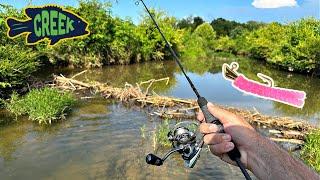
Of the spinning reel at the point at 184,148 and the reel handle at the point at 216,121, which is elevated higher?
the reel handle at the point at 216,121

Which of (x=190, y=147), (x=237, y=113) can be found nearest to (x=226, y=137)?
(x=190, y=147)

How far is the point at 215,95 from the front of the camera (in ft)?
73.6

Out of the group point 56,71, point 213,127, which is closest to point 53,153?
point 213,127

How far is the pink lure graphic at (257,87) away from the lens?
359 inches

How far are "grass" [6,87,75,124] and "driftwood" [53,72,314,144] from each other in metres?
3.32

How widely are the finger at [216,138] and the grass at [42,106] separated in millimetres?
12210

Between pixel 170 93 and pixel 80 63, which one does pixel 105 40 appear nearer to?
pixel 80 63

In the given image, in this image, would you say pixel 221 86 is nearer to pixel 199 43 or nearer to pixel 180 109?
pixel 180 109

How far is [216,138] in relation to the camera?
7.35 feet

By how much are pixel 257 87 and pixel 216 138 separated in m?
8.80

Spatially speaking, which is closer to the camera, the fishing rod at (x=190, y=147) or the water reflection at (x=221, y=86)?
the fishing rod at (x=190, y=147)

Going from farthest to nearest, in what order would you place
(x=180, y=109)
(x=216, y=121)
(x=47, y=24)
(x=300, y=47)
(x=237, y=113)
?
1. (x=300, y=47)
2. (x=180, y=109)
3. (x=237, y=113)
4. (x=47, y=24)
5. (x=216, y=121)

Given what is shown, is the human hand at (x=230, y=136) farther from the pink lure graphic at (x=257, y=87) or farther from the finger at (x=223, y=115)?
the pink lure graphic at (x=257, y=87)

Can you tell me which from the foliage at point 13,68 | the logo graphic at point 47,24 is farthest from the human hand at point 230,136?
the foliage at point 13,68
